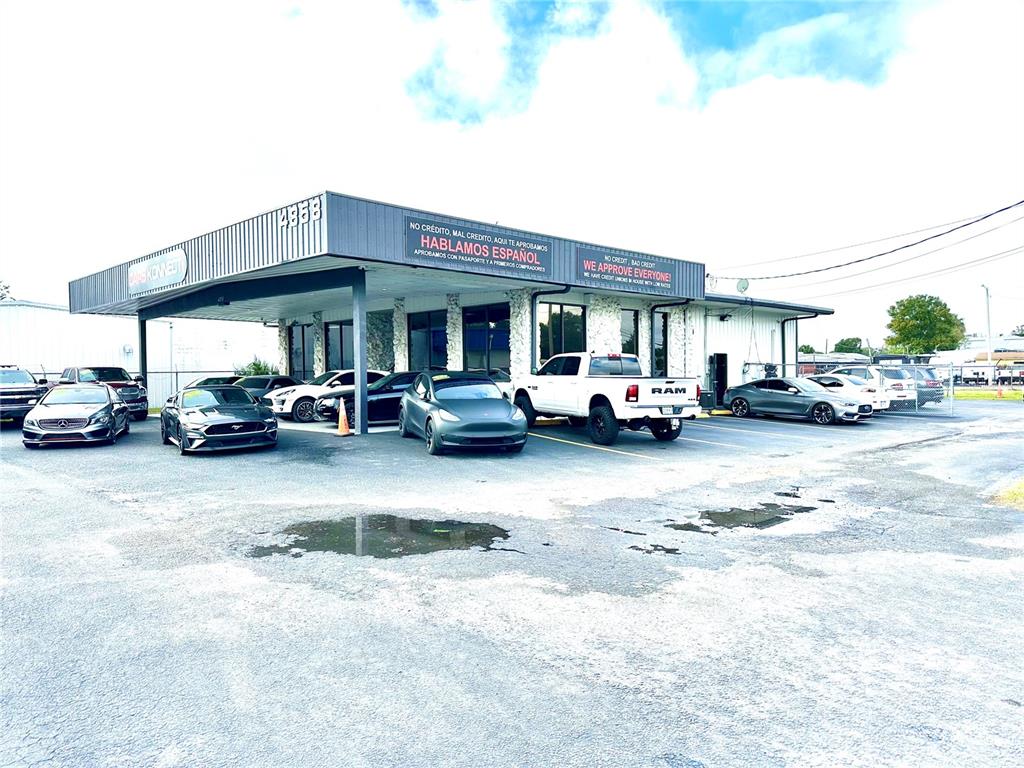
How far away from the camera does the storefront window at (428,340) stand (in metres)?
23.4

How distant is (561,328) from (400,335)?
21.3ft

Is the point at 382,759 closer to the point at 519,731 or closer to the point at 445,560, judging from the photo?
the point at 519,731

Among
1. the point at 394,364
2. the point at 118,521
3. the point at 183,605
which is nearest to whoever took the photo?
the point at 183,605

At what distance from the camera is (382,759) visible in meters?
2.96

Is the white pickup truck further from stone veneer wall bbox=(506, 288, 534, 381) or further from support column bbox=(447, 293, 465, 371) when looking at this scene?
support column bbox=(447, 293, 465, 371)

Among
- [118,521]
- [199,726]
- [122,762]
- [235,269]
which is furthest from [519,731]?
[235,269]

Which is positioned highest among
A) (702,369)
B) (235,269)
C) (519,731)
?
(235,269)

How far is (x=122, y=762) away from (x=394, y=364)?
22.4 meters

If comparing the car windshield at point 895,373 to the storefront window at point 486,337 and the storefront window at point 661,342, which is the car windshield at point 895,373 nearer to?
the storefront window at point 661,342

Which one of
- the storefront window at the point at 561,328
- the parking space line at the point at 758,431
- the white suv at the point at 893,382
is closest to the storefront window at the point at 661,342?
the storefront window at the point at 561,328

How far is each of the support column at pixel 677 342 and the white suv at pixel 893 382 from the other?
635 cm

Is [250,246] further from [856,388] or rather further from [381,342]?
[856,388]

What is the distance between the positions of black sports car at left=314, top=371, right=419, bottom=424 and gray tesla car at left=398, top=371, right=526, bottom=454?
3.29 metres

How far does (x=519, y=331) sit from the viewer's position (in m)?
20.5
